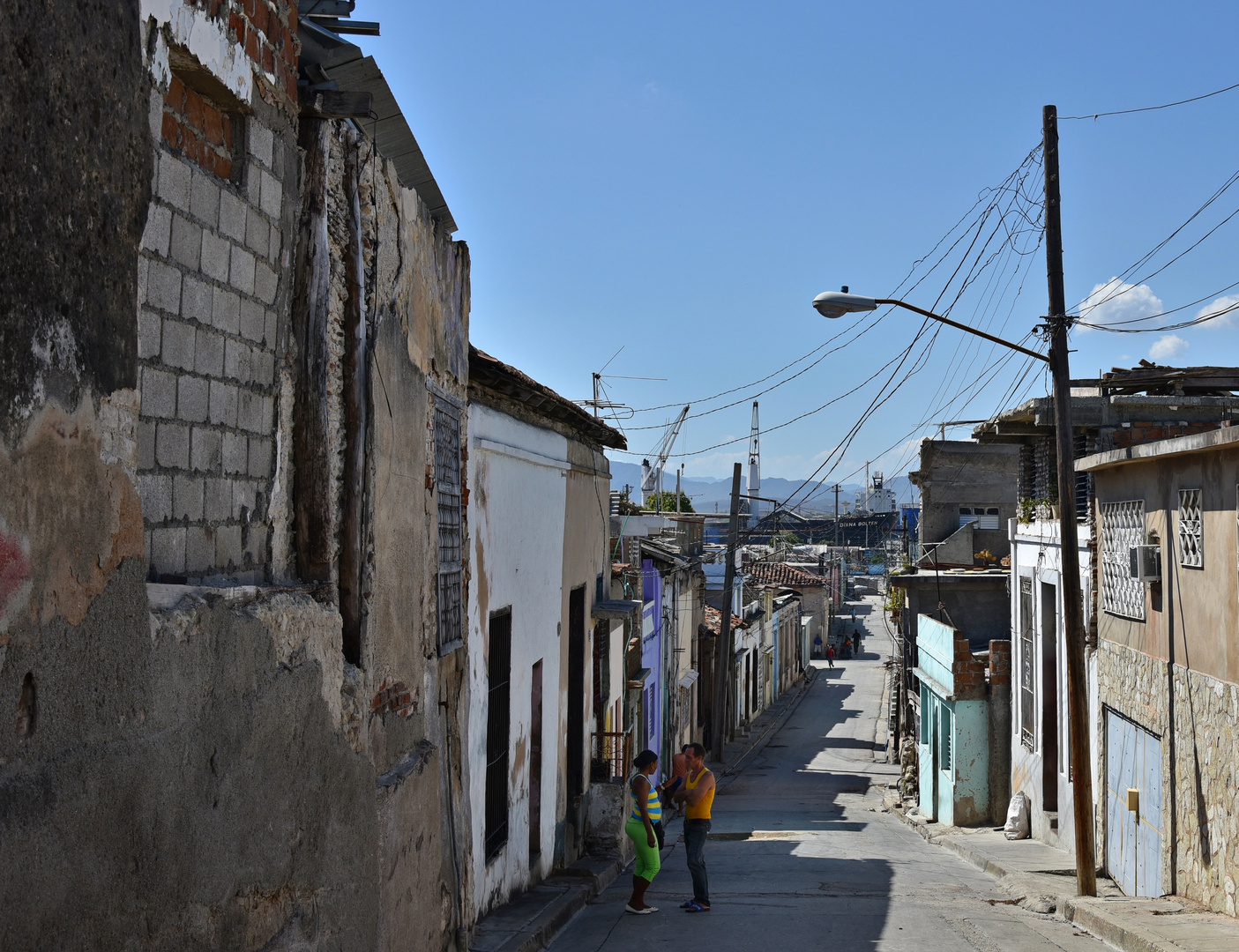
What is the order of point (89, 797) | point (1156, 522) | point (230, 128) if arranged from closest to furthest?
point (89, 797)
point (230, 128)
point (1156, 522)

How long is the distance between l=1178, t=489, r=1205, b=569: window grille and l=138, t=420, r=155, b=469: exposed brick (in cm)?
848

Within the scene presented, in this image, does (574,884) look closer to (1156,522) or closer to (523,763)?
(523,763)

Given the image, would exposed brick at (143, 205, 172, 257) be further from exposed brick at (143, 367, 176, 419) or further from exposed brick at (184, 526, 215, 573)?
exposed brick at (184, 526, 215, 573)

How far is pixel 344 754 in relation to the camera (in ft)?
13.8

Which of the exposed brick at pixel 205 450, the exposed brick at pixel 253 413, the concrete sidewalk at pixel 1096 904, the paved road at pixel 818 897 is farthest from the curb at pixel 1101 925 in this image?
the exposed brick at pixel 205 450

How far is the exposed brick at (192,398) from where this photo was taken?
11.1ft

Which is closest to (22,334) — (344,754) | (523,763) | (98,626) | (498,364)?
(98,626)

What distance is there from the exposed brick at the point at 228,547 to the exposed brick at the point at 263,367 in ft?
1.76

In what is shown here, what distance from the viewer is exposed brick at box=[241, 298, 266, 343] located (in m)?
3.78

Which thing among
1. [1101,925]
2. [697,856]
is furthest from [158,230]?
[1101,925]

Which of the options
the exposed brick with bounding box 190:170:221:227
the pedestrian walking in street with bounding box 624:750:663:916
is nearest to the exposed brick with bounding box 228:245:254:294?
the exposed brick with bounding box 190:170:221:227

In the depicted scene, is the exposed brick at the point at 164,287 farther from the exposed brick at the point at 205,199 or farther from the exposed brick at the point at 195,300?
the exposed brick at the point at 205,199

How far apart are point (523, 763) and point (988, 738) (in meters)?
10.7

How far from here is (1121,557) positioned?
11.4 metres
